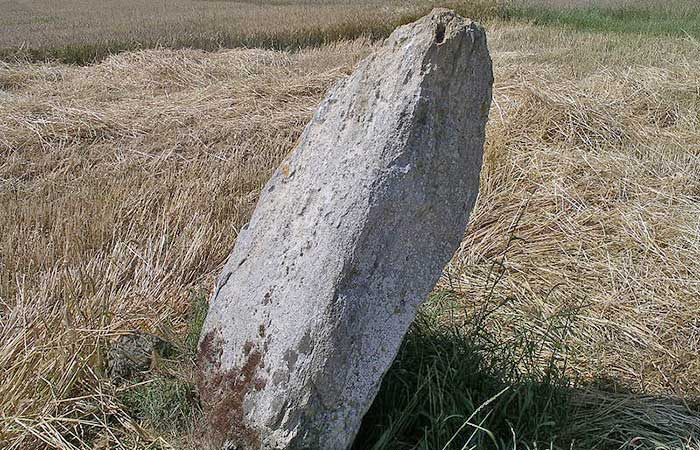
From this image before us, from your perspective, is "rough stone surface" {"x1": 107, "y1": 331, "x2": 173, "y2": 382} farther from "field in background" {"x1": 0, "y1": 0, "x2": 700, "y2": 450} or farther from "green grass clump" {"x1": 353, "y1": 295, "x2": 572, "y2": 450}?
"green grass clump" {"x1": 353, "y1": 295, "x2": 572, "y2": 450}

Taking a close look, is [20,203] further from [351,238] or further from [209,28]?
[209,28]

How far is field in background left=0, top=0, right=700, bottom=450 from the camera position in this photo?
254 cm

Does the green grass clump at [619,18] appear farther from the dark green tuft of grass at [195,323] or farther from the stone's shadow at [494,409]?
the dark green tuft of grass at [195,323]

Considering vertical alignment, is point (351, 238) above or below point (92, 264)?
above

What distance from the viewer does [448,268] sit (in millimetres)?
3938

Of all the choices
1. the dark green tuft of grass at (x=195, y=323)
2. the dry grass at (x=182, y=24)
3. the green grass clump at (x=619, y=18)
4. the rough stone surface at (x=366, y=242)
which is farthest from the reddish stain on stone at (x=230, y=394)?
the green grass clump at (x=619, y=18)

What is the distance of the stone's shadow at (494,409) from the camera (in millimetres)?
2404

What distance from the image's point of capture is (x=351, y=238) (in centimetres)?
212

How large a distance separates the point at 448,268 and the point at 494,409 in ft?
5.09

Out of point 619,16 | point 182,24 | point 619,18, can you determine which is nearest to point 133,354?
point 182,24

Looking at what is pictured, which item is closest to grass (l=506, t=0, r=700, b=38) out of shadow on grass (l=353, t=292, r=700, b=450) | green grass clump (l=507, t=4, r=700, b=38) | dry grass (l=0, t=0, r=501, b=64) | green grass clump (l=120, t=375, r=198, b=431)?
green grass clump (l=507, t=4, r=700, b=38)

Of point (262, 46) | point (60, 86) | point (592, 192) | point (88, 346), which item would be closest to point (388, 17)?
point (262, 46)

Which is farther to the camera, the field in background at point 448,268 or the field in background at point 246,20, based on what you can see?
the field in background at point 246,20

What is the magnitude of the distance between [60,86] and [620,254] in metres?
6.61
